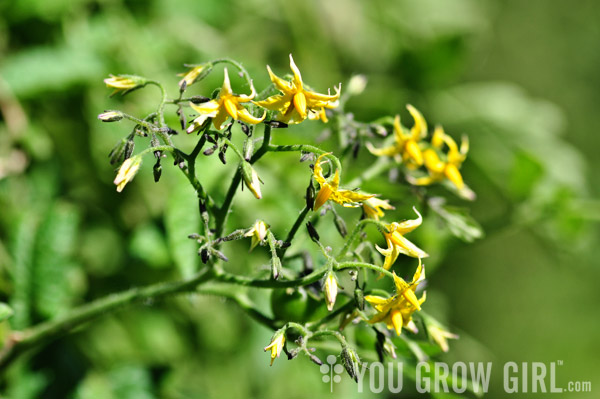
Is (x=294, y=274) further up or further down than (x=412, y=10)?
further up

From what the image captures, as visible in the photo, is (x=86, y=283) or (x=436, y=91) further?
(x=436, y=91)

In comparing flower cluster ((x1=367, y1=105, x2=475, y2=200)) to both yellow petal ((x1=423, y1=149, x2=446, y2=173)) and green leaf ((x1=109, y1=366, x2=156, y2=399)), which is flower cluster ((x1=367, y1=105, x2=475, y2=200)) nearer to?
yellow petal ((x1=423, y1=149, x2=446, y2=173))

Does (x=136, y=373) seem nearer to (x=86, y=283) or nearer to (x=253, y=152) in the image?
(x=86, y=283)

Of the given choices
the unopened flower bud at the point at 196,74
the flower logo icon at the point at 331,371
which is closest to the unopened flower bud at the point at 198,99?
the unopened flower bud at the point at 196,74

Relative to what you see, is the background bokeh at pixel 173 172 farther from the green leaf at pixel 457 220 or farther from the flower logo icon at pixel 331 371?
the green leaf at pixel 457 220

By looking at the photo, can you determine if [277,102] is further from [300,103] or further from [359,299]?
[359,299]

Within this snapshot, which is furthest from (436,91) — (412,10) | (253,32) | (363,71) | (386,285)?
(386,285)

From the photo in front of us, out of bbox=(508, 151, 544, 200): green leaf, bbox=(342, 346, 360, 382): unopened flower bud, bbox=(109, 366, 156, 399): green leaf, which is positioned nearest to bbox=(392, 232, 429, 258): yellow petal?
bbox=(342, 346, 360, 382): unopened flower bud
